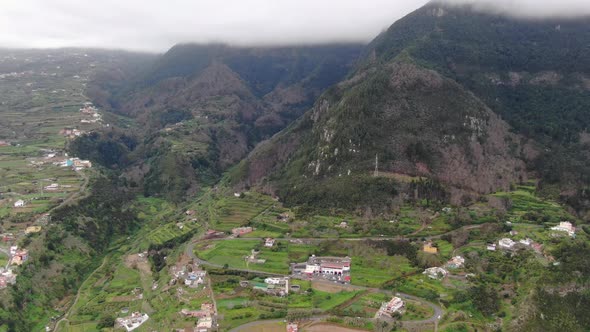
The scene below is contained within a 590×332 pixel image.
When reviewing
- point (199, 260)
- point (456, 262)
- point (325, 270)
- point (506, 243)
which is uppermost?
point (506, 243)

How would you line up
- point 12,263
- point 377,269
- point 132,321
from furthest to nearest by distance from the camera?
point 12,263 → point 377,269 → point 132,321

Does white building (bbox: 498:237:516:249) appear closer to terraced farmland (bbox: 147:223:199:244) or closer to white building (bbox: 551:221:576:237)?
white building (bbox: 551:221:576:237)

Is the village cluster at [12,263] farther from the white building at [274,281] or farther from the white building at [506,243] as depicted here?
the white building at [506,243]

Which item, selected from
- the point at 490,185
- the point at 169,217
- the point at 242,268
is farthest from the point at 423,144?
the point at 169,217

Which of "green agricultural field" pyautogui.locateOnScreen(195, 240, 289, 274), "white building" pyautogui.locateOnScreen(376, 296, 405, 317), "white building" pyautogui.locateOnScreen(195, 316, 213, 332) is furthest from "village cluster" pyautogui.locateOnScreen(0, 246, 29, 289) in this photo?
"white building" pyautogui.locateOnScreen(376, 296, 405, 317)

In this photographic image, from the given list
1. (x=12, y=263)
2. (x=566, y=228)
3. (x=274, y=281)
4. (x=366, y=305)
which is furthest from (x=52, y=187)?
(x=566, y=228)

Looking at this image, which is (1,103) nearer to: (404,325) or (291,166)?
(291,166)

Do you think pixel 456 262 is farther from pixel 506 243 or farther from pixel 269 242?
pixel 269 242
